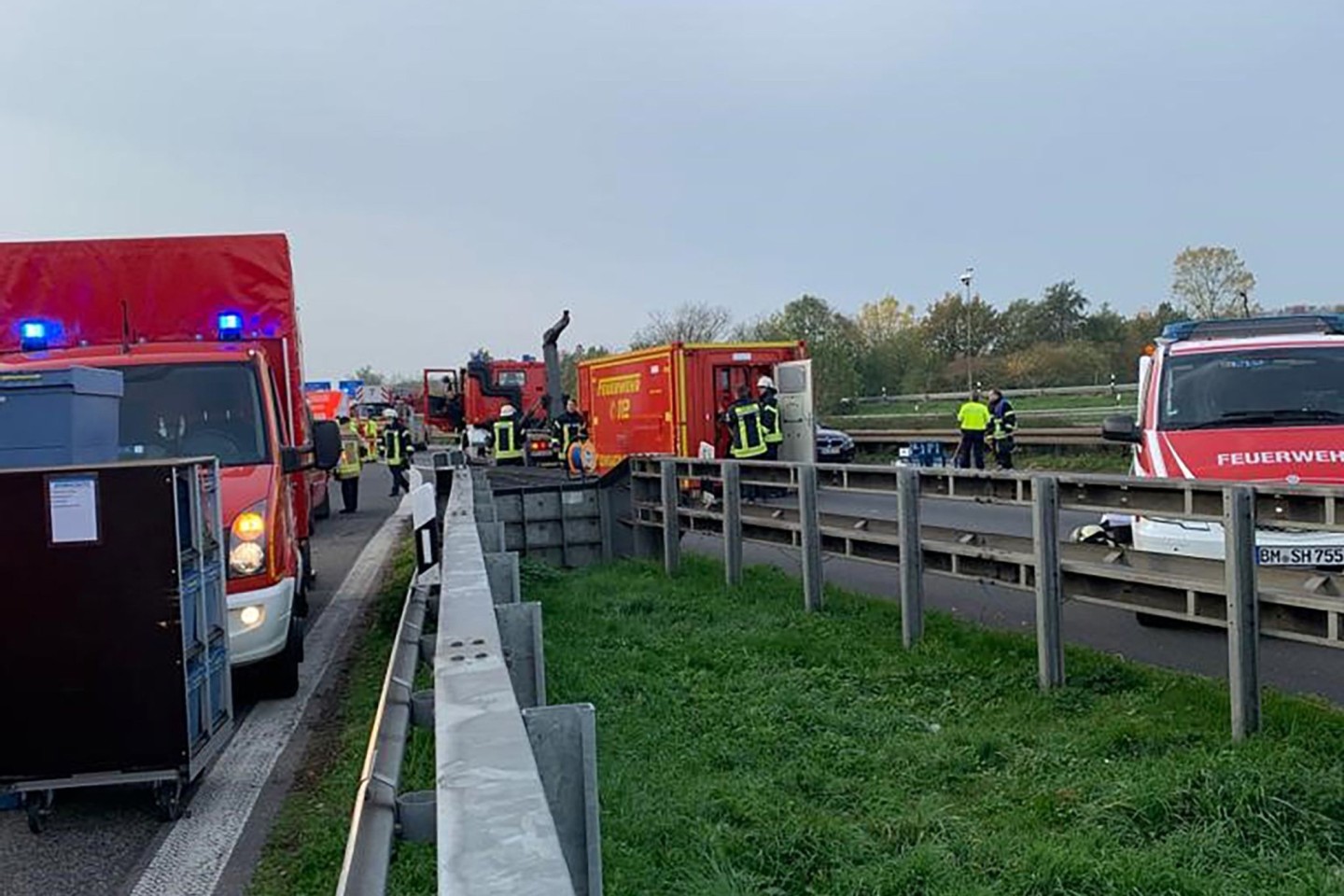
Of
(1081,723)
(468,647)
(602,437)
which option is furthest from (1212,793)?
(602,437)

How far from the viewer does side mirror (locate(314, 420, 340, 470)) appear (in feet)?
27.1

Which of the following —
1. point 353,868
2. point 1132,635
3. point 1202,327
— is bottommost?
point 1132,635

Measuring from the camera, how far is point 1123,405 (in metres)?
37.2

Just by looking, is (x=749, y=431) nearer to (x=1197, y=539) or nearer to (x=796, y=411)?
(x=796, y=411)

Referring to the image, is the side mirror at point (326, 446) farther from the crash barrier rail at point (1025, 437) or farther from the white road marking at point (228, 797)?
the crash barrier rail at point (1025, 437)

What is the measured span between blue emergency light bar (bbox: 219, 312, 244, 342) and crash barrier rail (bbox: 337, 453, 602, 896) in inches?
244

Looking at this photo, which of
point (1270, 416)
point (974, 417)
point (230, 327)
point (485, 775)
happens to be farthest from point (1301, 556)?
point (974, 417)

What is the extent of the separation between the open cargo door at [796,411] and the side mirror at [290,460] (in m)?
10.5

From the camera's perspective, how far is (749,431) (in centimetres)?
1474

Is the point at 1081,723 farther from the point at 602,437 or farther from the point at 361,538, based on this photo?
the point at 602,437

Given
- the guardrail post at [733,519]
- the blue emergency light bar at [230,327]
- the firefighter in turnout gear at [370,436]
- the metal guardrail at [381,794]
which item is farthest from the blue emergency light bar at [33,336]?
the firefighter in turnout gear at [370,436]

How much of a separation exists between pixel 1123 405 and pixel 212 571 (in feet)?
117

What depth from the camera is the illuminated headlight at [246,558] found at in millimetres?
6949

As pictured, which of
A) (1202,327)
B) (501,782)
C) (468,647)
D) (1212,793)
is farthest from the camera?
(1202,327)
